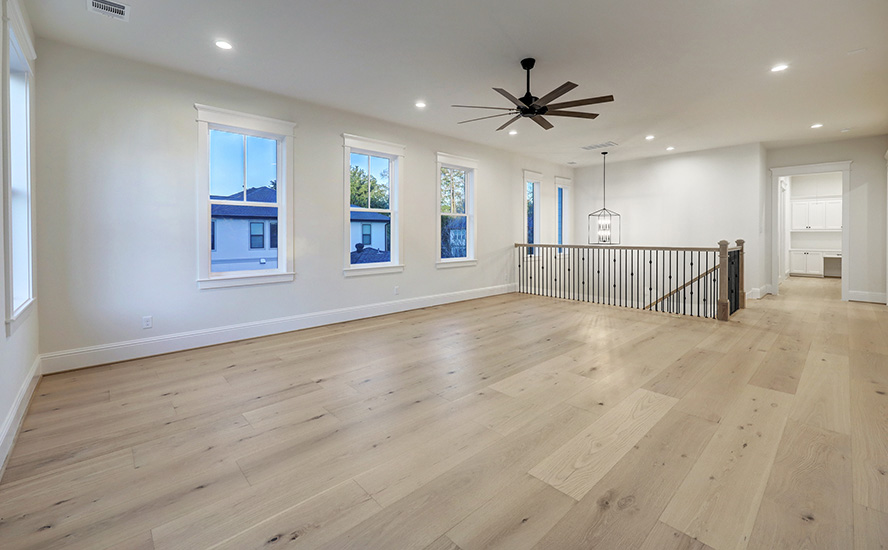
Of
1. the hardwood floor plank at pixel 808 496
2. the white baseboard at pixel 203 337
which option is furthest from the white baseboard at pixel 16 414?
the hardwood floor plank at pixel 808 496

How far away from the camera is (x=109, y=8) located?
9.59 ft

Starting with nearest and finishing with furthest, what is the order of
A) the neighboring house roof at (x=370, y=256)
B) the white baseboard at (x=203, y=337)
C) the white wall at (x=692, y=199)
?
the white baseboard at (x=203, y=337)
the neighboring house roof at (x=370, y=256)
the white wall at (x=692, y=199)

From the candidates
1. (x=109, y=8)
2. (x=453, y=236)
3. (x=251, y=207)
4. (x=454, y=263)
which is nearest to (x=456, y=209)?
(x=453, y=236)

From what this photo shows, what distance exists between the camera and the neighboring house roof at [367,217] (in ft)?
18.1

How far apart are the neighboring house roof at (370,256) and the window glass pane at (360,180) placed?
651 mm

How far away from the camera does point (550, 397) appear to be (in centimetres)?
278

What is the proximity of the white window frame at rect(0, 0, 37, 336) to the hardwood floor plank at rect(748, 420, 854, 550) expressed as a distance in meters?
3.92

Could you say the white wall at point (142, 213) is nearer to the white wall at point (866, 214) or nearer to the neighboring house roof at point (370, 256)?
the neighboring house roof at point (370, 256)

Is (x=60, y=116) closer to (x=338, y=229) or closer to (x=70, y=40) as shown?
(x=70, y=40)

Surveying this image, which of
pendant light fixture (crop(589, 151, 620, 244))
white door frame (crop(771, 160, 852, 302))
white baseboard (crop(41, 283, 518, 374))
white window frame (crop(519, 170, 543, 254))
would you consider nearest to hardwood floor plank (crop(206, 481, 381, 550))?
white baseboard (crop(41, 283, 518, 374))

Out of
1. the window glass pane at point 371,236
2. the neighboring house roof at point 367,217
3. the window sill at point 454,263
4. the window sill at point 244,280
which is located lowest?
the window sill at point 244,280

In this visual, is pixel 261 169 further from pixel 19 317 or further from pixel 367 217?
pixel 19 317

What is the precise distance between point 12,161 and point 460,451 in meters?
3.70

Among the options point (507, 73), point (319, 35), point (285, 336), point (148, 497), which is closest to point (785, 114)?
point (507, 73)
